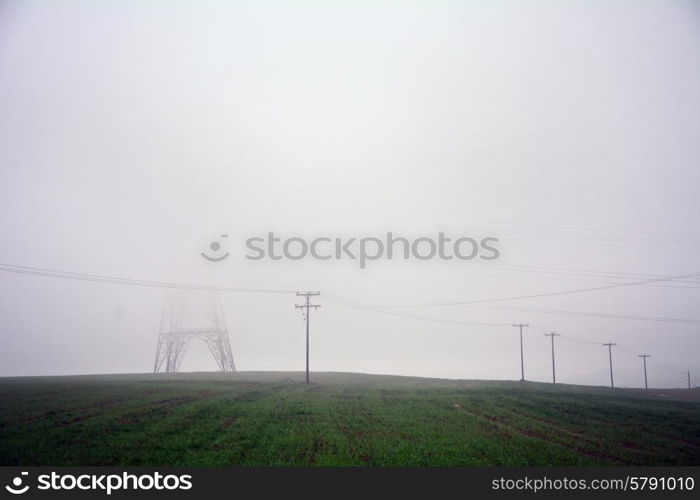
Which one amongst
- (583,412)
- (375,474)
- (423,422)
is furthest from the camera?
(583,412)

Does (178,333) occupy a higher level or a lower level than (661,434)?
higher

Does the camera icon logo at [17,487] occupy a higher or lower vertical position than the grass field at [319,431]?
higher

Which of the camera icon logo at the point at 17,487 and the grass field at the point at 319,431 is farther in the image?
the grass field at the point at 319,431

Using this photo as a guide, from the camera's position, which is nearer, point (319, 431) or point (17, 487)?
point (17, 487)

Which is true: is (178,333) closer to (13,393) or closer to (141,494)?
(13,393)

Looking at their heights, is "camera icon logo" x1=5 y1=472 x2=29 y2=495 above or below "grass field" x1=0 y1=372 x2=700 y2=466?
above

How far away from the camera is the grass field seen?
21.6 meters

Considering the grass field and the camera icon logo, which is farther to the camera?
the grass field

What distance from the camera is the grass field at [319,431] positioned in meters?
21.6

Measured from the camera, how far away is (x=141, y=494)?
16906 mm

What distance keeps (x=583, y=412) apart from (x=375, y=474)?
3136cm

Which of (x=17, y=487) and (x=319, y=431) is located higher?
(x=17, y=487)

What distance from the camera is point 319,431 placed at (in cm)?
2866

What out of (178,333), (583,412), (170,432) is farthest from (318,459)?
(178,333)
